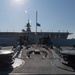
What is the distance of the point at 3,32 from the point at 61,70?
65983mm

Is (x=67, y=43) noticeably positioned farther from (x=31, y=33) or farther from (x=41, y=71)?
(x=41, y=71)

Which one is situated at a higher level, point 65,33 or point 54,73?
point 65,33

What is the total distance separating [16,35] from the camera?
8012 centimetres

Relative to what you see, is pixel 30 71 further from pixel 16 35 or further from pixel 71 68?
pixel 16 35

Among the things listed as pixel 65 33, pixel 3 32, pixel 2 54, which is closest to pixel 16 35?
pixel 3 32

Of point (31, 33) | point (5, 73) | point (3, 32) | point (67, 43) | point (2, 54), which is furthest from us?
point (3, 32)

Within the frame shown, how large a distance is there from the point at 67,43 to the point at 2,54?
51.5 metres

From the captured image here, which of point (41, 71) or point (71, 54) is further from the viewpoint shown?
point (71, 54)

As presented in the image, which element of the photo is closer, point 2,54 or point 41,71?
point 41,71

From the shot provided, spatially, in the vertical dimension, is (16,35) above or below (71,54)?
above

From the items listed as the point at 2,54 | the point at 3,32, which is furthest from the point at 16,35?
the point at 2,54

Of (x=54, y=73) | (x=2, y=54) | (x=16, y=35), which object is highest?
(x=16, y=35)

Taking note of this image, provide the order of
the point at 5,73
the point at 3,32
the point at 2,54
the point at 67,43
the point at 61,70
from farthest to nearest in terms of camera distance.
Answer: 1. the point at 3,32
2. the point at 67,43
3. the point at 2,54
4. the point at 61,70
5. the point at 5,73

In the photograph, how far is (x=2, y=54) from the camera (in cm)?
1642
